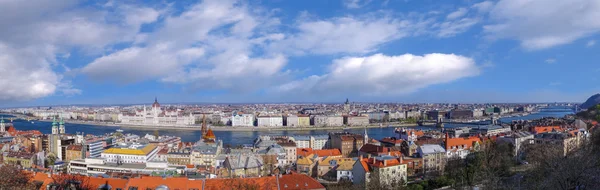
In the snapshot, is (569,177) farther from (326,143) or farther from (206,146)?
(326,143)

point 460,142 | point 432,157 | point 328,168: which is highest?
point 460,142

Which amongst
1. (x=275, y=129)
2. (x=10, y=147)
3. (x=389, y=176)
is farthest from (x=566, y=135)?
(x=275, y=129)

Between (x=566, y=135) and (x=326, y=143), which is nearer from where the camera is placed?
(x=566, y=135)

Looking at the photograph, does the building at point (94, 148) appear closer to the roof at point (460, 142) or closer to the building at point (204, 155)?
the building at point (204, 155)

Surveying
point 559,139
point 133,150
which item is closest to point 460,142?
point 559,139

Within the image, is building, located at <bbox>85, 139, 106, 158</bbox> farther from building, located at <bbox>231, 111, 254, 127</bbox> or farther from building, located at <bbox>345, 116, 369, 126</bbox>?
building, located at <bbox>345, 116, 369, 126</bbox>

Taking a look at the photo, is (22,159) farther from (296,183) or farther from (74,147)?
(296,183)

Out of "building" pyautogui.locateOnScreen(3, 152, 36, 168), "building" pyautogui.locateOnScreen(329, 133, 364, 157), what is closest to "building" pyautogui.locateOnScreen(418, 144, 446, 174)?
"building" pyautogui.locateOnScreen(329, 133, 364, 157)
